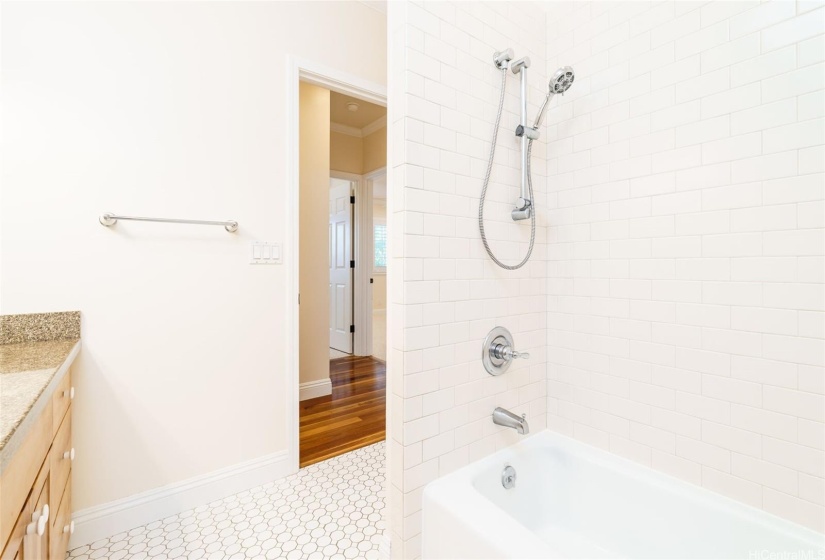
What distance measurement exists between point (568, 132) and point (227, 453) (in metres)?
2.18

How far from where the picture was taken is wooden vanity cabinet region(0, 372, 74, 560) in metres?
0.66

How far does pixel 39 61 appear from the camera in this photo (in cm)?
135

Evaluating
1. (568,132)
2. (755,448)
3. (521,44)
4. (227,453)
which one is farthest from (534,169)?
(227,453)

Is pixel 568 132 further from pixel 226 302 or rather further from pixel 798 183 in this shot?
pixel 226 302

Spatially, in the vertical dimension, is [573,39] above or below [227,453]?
above

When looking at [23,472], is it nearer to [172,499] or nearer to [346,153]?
[172,499]

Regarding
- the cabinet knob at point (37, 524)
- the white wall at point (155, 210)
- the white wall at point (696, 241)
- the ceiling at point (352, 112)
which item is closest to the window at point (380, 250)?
the ceiling at point (352, 112)

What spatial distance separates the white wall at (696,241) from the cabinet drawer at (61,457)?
178 cm

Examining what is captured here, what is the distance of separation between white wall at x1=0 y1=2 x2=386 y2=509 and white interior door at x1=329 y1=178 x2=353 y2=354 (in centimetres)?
249

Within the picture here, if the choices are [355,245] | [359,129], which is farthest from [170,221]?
[359,129]

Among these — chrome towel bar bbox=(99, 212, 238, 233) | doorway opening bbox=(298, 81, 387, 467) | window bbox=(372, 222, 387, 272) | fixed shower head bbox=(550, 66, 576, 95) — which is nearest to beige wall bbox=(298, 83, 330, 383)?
doorway opening bbox=(298, 81, 387, 467)

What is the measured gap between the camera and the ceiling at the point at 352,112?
12.0ft

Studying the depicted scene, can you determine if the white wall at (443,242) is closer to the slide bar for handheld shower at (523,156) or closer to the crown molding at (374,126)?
the slide bar for handheld shower at (523,156)

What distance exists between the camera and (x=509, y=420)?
4.45ft
